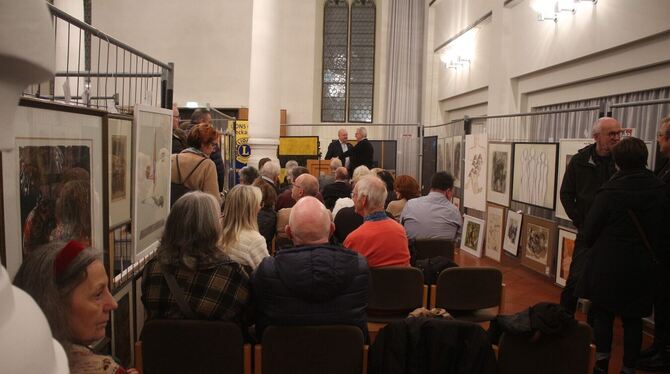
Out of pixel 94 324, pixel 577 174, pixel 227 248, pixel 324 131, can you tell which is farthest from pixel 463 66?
pixel 94 324

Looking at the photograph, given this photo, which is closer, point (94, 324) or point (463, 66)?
point (94, 324)

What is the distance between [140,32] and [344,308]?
15.0 meters

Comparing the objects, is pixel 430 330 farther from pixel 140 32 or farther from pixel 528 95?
pixel 140 32

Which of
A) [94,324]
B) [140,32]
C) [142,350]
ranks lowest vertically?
[142,350]

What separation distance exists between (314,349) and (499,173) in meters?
5.43

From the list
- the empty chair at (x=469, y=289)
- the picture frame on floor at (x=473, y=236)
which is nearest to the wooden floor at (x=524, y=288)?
the picture frame on floor at (x=473, y=236)

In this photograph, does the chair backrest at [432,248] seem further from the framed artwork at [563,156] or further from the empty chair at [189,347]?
the empty chair at [189,347]

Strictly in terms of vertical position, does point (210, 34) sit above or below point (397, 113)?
above

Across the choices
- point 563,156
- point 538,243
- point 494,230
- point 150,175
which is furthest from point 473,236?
point 150,175

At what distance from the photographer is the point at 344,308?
109 inches

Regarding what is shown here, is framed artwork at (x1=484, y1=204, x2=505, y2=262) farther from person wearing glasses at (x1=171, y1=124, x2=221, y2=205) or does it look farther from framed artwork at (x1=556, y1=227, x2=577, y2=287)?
person wearing glasses at (x1=171, y1=124, x2=221, y2=205)

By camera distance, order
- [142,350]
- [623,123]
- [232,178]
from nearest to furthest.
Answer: [142,350], [623,123], [232,178]

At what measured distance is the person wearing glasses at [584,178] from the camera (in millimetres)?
4641

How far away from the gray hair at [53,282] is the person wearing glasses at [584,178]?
400cm
